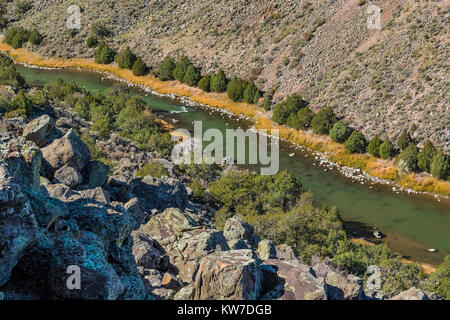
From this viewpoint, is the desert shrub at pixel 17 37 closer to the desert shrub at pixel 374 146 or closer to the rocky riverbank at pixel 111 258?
the desert shrub at pixel 374 146

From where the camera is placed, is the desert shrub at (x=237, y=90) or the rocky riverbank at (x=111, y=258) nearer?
the rocky riverbank at (x=111, y=258)

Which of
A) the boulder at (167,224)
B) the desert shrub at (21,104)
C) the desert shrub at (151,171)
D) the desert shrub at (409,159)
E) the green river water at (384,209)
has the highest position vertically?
the desert shrub at (21,104)

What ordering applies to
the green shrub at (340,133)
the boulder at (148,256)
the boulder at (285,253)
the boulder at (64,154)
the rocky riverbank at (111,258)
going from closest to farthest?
the rocky riverbank at (111,258), the boulder at (148,256), the boulder at (285,253), the boulder at (64,154), the green shrub at (340,133)

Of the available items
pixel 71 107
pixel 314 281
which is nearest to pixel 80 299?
pixel 314 281

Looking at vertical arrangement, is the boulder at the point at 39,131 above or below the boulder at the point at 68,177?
above

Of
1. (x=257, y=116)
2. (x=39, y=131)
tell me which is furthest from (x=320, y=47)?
(x=39, y=131)

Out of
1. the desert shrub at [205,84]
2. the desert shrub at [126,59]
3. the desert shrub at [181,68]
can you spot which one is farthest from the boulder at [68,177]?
the desert shrub at [126,59]

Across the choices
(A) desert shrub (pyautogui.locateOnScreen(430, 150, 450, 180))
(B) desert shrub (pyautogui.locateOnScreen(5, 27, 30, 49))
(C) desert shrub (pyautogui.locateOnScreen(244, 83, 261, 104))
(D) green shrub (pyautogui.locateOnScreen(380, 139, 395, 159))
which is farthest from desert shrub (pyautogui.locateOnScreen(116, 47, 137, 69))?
(A) desert shrub (pyautogui.locateOnScreen(430, 150, 450, 180))

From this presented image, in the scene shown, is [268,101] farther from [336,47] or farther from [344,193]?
[344,193]
